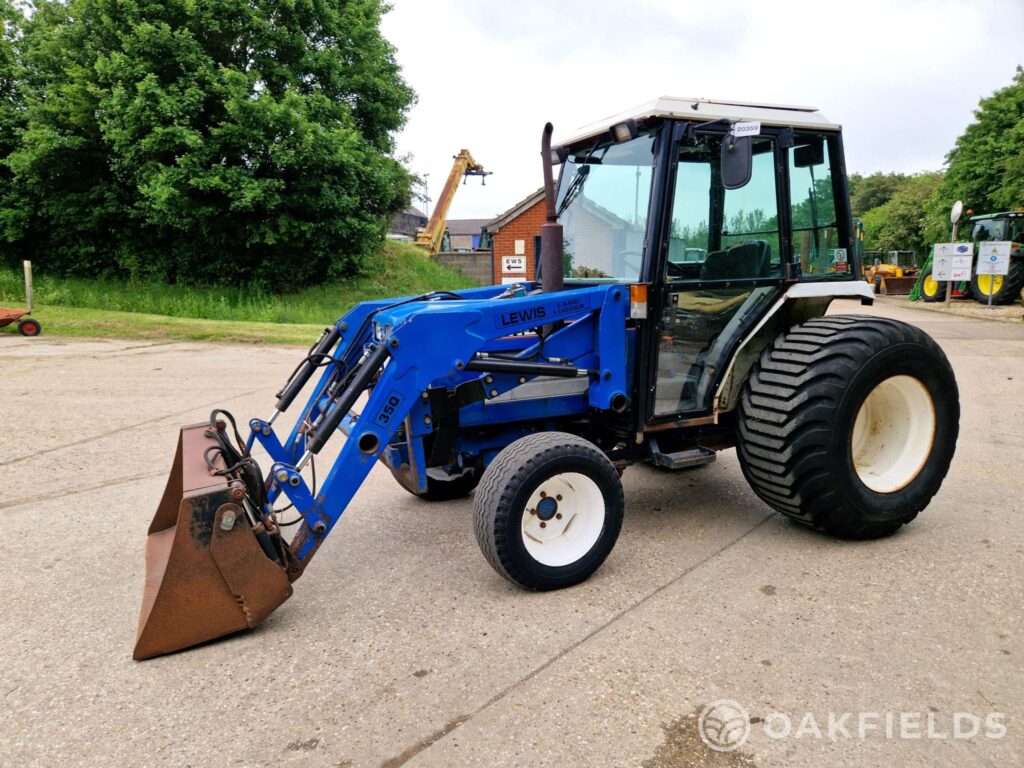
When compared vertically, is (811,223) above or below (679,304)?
above

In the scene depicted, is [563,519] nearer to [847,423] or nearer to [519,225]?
[847,423]

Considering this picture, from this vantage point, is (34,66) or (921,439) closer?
(921,439)

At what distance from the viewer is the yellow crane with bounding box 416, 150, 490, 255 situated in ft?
89.6

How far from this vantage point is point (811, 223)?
422 cm

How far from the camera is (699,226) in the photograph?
3.98 metres

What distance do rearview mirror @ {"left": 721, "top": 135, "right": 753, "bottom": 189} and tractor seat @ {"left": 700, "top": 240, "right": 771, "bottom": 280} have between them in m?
0.56

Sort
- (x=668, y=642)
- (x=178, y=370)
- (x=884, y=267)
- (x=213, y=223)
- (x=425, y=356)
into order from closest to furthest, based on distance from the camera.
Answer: (x=668, y=642) → (x=425, y=356) → (x=178, y=370) → (x=213, y=223) → (x=884, y=267)

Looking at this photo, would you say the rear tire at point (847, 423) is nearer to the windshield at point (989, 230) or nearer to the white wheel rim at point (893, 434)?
the white wheel rim at point (893, 434)

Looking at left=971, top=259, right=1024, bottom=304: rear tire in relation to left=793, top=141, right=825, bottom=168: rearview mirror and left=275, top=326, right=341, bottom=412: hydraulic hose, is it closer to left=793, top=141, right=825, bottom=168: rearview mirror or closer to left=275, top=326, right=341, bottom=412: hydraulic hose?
left=793, top=141, right=825, bottom=168: rearview mirror

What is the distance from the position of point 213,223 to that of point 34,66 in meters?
7.33

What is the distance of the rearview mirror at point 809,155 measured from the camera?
416cm

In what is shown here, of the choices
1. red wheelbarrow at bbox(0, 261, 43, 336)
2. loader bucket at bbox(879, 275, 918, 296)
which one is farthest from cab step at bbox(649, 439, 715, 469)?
loader bucket at bbox(879, 275, 918, 296)

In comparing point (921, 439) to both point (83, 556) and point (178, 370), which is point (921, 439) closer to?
point (83, 556)

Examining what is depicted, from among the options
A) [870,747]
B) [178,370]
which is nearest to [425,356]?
[870,747]
